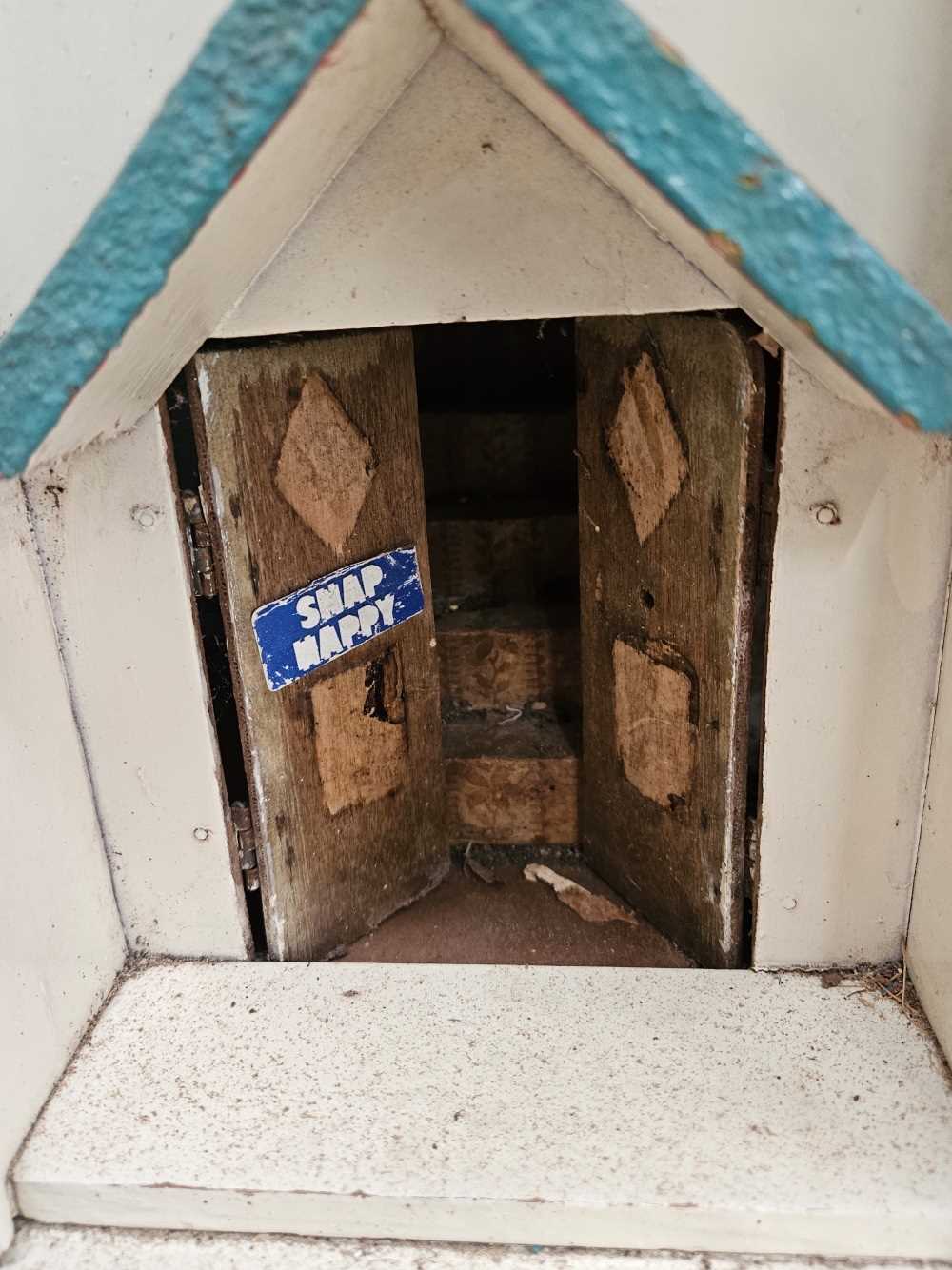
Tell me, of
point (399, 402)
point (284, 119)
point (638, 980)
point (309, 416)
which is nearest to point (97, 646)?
point (309, 416)

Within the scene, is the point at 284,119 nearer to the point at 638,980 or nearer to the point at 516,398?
the point at 638,980

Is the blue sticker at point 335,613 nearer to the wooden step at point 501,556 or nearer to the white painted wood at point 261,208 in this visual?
the white painted wood at point 261,208

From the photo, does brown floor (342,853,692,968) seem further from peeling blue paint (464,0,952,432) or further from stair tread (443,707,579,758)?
peeling blue paint (464,0,952,432)

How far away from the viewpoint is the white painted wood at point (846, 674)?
138cm

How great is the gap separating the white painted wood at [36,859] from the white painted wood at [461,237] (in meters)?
0.52

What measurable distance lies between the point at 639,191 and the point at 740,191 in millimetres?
263

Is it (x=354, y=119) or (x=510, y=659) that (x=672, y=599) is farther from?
(x=354, y=119)

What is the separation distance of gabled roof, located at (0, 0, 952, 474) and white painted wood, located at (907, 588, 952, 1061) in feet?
2.02

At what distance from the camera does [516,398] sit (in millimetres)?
3078

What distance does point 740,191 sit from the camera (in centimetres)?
93

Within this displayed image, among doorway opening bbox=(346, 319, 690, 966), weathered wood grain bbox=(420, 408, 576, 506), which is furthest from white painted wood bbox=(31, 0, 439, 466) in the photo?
weathered wood grain bbox=(420, 408, 576, 506)

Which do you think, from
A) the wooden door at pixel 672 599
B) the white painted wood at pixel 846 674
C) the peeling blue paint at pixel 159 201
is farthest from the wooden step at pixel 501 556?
the peeling blue paint at pixel 159 201

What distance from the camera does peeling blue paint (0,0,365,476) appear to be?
2.93 ft

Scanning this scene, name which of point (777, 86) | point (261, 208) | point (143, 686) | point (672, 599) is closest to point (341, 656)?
point (143, 686)
